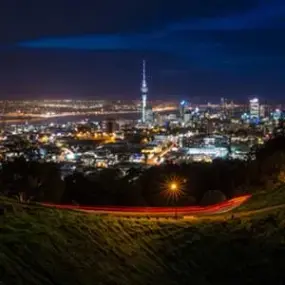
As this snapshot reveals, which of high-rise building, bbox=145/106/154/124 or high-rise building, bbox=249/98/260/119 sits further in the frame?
high-rise building, bbox=249/98/260/119

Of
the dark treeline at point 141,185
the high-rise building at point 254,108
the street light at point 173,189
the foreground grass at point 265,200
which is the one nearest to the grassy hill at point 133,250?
the foreground grass at point 265,200

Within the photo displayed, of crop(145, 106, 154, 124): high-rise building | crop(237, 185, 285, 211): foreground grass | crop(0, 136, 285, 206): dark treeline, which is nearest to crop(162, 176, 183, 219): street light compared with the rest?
crop(0, 136, 285, 206): dark treeline

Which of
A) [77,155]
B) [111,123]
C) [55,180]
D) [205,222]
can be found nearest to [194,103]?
[111,123]

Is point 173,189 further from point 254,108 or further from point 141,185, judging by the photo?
point 254,108

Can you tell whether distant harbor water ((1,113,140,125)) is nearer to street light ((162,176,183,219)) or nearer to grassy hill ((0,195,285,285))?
street light ((162,176,183,219))

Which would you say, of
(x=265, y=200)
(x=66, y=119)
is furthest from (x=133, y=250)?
(x=66, y=119)
